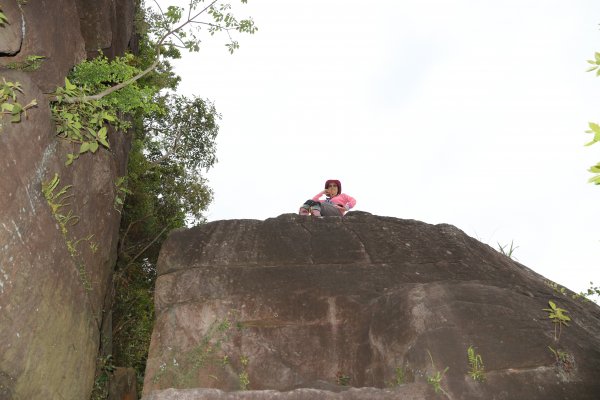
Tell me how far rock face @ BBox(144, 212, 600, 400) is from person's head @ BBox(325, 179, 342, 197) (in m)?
1.44

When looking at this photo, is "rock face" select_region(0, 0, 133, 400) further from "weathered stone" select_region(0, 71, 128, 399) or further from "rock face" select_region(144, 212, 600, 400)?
"rock face" select_region(144, 212, 600, 400)

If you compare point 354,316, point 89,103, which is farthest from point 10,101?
point 354,316

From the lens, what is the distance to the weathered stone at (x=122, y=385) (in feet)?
25.6

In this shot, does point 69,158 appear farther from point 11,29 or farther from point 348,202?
point 348,202

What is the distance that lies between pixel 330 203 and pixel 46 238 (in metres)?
4.81

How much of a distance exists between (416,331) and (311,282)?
1712 millimetres

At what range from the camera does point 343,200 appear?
28.9ft

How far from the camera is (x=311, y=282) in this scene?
608 cm

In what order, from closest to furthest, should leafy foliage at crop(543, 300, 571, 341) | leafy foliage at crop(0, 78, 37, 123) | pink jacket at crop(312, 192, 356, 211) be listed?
leafy foliage at crop(0, 78, 37, 123), leafy foliage at crop(543, 300, 571, 341), pink jacket at crop(312, 192, 356, 211)

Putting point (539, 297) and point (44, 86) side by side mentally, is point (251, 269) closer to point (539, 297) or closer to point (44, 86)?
point (44, 86)

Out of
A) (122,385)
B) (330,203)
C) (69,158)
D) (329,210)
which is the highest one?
(330,203)

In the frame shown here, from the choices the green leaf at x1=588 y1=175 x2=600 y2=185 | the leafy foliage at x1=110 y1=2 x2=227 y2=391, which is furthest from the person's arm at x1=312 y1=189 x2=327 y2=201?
the green leaf at x1=588 y1=175 x2=600 y2=185

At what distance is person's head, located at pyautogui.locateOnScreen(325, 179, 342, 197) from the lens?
29.0ft

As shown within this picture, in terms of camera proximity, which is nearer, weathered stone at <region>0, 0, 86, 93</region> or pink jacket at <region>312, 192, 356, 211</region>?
weathered stone at <region>0, 0, 86, 93</region>
